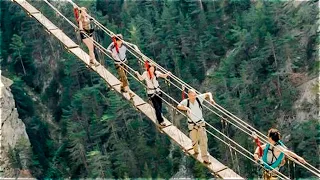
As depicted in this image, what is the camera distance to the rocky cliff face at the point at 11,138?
2316 centimetres

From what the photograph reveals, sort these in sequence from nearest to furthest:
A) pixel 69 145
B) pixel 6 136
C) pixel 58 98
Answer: pixel 6 136, pixel 69 145, pixel 58 98

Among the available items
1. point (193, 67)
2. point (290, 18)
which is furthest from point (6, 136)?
point (290, 18)

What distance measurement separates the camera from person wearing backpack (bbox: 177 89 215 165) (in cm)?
801

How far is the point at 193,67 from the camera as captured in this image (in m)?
26.8

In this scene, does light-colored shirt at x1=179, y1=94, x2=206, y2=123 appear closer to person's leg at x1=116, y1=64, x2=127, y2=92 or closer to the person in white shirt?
the person in white shirt

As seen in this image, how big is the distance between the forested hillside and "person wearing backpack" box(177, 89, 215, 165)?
1245 centimetres

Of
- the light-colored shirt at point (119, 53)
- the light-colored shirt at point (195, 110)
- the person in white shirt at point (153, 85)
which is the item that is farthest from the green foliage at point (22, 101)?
the light-colored shirt at point (195, 110)

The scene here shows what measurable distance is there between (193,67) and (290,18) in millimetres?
5101

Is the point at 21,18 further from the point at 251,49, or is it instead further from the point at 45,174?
the point at 251,49

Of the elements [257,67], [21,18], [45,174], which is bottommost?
[45,174]

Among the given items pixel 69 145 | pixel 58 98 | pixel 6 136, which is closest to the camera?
pixel 6 136

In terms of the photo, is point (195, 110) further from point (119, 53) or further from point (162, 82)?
point (162, 82)

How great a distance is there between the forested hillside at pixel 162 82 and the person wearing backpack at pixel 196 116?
12.5 metres

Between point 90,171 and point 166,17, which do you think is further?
point 166,17
